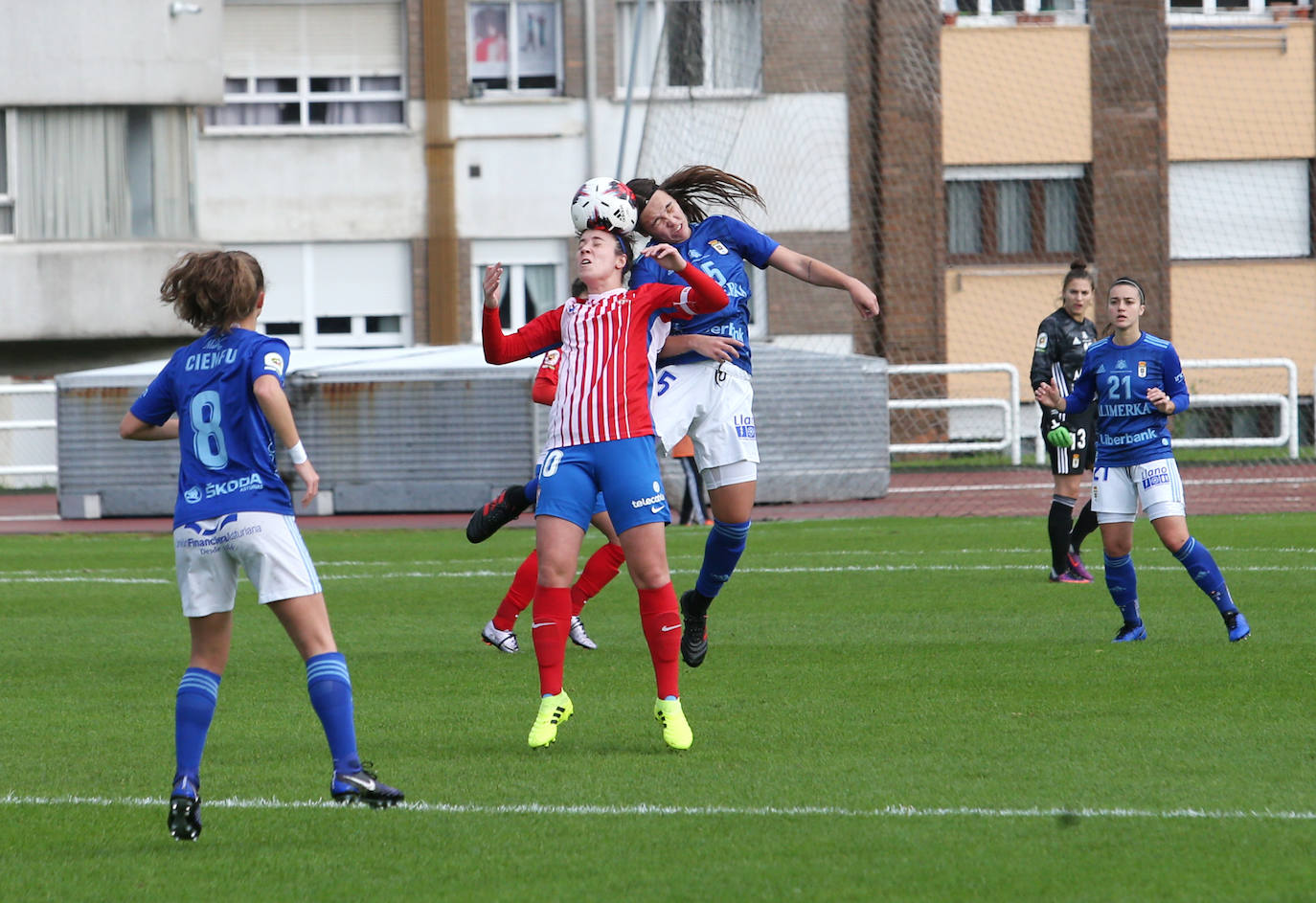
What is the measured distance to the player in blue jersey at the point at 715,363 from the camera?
781cm

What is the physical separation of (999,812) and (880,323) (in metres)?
24.3

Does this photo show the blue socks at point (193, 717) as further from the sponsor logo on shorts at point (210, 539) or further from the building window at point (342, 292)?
the building window at point (342, 292)

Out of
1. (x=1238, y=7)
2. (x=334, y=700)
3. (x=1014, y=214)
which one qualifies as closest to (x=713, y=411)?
(x=334, y=700)

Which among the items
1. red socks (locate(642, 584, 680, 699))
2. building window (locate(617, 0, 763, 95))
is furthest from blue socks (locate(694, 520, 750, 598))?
building window (locate(617, 0, 763, 95))

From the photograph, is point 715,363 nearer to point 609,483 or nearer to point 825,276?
point 825,276

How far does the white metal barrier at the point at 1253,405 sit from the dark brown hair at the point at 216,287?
1968 centimetres

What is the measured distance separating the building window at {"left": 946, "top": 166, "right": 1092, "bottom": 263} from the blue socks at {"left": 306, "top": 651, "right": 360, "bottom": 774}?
25.6 m

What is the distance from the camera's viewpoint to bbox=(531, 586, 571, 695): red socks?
651 cm

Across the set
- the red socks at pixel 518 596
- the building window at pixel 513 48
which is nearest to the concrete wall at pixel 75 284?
the building window at pixel 513 48

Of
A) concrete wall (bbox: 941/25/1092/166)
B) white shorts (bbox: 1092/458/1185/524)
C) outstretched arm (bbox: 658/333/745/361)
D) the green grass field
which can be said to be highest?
concrete wall (bbox: 941/25/1092/166)

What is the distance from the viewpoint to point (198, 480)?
5.37 meters

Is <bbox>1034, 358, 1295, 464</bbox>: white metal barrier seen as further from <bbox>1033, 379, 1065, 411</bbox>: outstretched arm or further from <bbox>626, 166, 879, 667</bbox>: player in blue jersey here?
<bbox>626, 166, 879, 667</bbox>: player in blue jersey

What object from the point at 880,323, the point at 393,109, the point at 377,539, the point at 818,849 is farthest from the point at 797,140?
the point at 818,849

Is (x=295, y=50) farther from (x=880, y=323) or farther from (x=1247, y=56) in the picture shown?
(x=1247, y=56)
